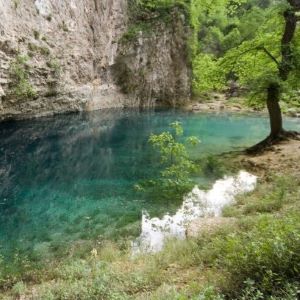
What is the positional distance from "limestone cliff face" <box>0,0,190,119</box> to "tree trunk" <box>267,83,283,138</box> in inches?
563

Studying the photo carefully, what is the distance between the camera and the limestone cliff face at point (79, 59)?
24.0 m

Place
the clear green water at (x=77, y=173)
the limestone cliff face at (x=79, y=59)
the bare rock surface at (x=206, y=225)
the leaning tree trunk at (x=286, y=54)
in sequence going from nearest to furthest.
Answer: the bare rock surface at (x=206, y=225) → the clear green water at (x=77, y=173) → the leaning tree trunk at (x=286, y=54) → the limestone cliff face at (x=79, y=59)

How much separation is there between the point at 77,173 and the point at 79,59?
18951 mm

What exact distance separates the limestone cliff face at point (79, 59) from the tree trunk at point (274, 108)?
1429 cm

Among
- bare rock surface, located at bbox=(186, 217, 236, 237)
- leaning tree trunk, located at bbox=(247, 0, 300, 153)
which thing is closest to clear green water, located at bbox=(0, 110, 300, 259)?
bare rock surface, located at bbox=(186, 217, 236, 237)

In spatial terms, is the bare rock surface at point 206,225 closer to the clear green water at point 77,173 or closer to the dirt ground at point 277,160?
the clear green water at point 77,173

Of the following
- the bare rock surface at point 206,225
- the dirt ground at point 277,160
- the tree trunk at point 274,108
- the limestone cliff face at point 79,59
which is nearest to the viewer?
the bare rock surface at point 206,225

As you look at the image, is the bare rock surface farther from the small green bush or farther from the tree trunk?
the small green bush

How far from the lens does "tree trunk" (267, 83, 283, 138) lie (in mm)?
16594

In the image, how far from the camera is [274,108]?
17.3 meters

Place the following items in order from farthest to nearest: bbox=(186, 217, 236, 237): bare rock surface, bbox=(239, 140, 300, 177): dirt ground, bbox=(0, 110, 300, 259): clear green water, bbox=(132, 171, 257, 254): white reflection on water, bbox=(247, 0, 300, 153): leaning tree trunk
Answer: bbox=(247, 0, 300, 153): leaning tree trunk → bbox=(239, 140, 300, 177): dirt ground → bbox=(0, 110, 300, 259): clear green water → bbox=(132, 171, 257, 254): white reflection on water → bbox=(186, 217, 236, 237): bare rock surface

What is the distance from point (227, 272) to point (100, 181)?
32.5ft

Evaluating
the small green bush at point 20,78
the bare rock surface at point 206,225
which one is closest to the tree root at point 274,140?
the bare rock surface at point 206,225

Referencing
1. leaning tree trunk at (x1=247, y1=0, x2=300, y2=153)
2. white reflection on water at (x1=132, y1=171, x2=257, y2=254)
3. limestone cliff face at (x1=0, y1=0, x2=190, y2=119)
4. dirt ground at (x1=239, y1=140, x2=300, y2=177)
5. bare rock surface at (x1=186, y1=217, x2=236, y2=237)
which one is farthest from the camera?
limestone cliff face at (x1=0, y1=0, x2=190, y2=119)
